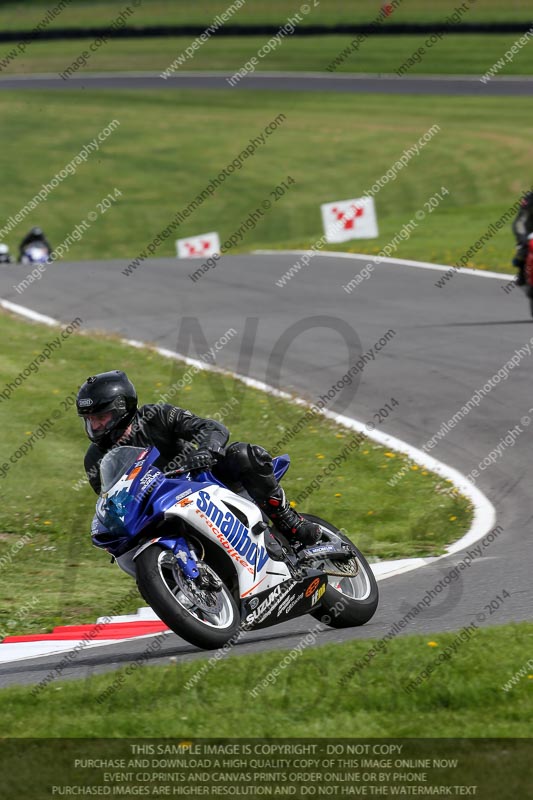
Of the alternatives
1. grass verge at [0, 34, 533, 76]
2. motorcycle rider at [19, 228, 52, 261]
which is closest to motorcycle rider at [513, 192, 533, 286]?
motorcycle rider at [19, 228, 52, 261]

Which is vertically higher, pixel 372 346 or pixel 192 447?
pixel 192 447

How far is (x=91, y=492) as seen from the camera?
1173 cm

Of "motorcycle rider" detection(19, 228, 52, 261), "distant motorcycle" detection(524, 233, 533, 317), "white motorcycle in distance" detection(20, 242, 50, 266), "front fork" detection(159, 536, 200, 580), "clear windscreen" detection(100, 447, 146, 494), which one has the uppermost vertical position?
"distant motorcycle" detection(524, 233, 533, 317)

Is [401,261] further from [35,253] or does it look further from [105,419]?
[105,419]

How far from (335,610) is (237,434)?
19.7 ft

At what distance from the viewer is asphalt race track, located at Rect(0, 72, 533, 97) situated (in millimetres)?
47469

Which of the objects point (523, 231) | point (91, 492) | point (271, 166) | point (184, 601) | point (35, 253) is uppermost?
point (523, 231)

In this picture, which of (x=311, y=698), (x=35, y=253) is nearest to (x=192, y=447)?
(x=311, y=698)

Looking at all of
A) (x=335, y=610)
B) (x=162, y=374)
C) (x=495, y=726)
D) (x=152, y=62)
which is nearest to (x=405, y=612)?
(x=335, y=610)

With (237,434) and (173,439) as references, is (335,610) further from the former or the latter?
(237,434)

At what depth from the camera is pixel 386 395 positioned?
14.3m

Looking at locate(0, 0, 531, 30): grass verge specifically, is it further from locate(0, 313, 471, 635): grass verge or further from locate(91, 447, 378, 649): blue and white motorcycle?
locate(91, 447, 378, 649): blue and white motorcycle

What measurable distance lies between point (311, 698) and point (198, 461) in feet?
5.10

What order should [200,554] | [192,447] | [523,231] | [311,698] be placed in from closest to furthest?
[311,698] < [200,554] < [192,447] < [523,231]
